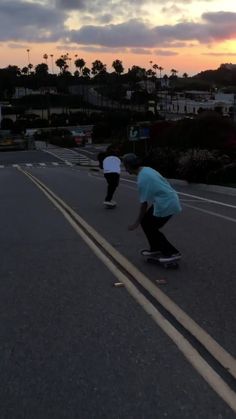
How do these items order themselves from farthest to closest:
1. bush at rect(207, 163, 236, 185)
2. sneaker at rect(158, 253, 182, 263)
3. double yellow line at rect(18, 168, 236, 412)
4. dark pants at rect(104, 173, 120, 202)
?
bush at rect(207, 163, 236, 185), dark pants at rect(104, 173, 120, 202), sneaker at rect(158, 253, 182, 263), double yellow line at rect(18, 168, 236, 412)

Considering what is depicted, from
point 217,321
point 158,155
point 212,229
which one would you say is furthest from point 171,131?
point 217,321

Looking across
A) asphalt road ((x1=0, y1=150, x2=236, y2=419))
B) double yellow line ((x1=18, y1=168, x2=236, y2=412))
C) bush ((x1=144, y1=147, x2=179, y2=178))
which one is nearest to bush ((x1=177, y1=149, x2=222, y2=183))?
bush ((x1=144, y1=147, x2=179, y2=178))

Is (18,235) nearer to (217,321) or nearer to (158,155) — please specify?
(217,321)

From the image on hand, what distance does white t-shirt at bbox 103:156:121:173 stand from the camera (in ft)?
52.7

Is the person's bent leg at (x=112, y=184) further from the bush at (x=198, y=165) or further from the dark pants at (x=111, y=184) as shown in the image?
the bush at (x=198, y=165)

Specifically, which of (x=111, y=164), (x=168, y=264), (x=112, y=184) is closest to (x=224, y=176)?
(x=111, y=164)

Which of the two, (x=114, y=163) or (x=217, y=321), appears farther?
(x=114, y=163)

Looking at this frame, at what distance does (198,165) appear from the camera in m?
25.8

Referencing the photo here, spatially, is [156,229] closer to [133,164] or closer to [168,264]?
[168,264]

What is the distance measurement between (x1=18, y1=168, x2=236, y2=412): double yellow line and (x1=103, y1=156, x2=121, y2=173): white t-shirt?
20.0ft

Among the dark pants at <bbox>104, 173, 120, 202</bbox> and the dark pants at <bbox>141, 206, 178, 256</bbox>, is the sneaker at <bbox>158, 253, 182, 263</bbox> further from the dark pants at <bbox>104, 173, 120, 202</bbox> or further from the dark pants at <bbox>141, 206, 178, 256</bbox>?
the dark pants at <bbox>104, 173, 120, 202</bbox>

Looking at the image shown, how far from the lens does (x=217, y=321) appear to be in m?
5.60

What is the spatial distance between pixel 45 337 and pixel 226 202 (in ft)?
41.9

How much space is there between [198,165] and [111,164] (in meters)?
10.3
